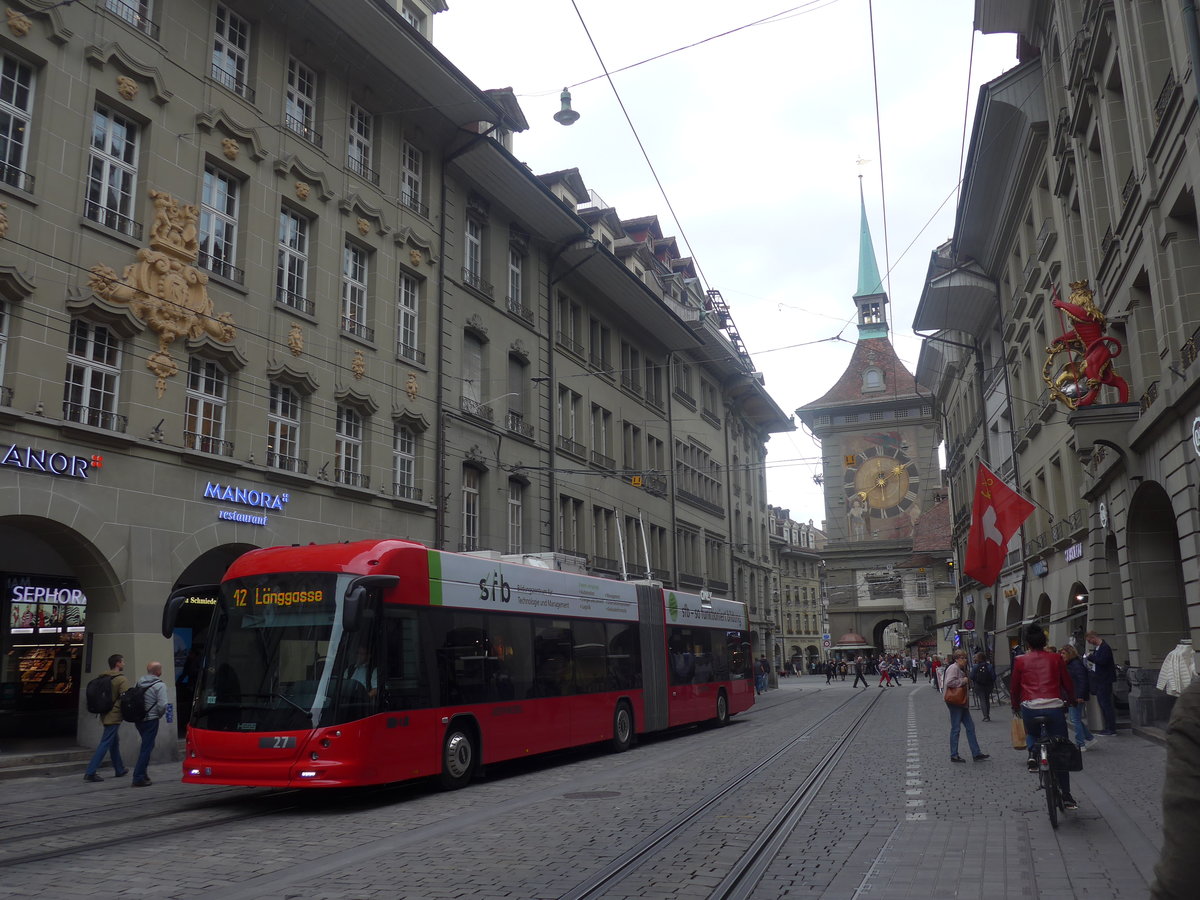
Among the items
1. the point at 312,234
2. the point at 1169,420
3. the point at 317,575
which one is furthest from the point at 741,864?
the point at 312,234

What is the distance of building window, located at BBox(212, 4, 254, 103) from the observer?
→ 20.2 m

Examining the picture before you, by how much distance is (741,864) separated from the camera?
780 centimetres

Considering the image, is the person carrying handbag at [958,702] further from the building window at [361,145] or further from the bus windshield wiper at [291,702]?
the building window at [361,145]

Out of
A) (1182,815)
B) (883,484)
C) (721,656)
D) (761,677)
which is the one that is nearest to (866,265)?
(883,484)

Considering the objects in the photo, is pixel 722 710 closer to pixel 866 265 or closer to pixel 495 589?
pixel 495 589

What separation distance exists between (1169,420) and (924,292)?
2492 centimetres

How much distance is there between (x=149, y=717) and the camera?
14.1 meters

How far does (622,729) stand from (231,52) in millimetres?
14592

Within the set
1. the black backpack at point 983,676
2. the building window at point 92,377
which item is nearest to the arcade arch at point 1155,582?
the black backpack at point 983,676

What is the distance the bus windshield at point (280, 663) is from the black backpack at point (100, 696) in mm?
2941

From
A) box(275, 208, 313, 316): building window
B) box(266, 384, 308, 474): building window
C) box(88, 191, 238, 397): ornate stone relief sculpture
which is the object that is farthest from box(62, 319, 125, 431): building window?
box(275, 208, 313, 316): building window

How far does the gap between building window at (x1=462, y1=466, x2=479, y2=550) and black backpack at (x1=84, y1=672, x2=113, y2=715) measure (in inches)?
519

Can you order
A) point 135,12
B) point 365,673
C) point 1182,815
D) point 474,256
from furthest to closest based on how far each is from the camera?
point 474,256 < point 135,12 < point 365,673 < point 1182,815

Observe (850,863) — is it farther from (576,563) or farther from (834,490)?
(834,490)
